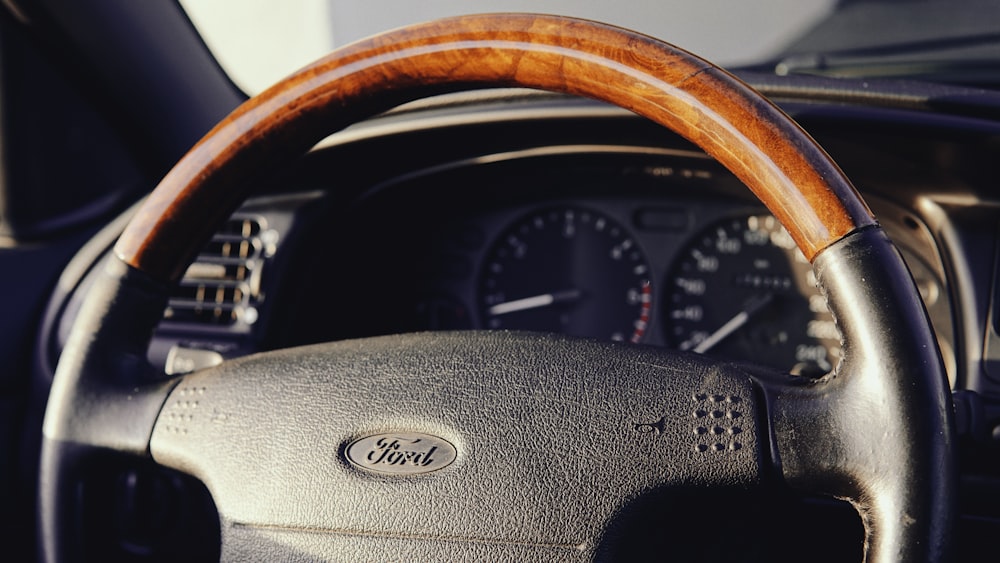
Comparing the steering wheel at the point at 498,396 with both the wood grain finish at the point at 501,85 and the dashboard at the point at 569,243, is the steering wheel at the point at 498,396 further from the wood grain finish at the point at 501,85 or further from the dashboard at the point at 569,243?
the dashboard at the point at 569,243

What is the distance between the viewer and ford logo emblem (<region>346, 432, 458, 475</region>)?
875 millimetres

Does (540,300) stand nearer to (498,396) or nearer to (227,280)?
(227,280)

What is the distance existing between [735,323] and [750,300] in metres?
0.05

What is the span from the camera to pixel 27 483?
62.1 inches

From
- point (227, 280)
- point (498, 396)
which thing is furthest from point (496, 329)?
point (227, 280)

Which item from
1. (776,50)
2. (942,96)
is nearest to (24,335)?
(776,50)

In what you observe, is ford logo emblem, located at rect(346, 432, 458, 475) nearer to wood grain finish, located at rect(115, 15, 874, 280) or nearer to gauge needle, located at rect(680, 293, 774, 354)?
wood grain finish, located at rect(115, 15, 874, 280)

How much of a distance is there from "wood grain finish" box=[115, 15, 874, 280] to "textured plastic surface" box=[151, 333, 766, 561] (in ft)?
0.55

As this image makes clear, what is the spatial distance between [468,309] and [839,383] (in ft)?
3.86

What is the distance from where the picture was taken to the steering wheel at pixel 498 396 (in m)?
0.76

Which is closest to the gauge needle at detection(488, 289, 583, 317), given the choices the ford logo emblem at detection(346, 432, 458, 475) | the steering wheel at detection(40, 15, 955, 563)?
the steering wheel at detection(40, 15, 955, 563)

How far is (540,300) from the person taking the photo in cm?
186

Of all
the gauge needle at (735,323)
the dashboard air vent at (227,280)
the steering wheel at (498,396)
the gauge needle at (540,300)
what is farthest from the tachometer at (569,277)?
the steering wheel at (498,396)

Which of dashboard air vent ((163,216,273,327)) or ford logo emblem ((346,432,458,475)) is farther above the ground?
dashboard air vent ((163,216,273,327))
